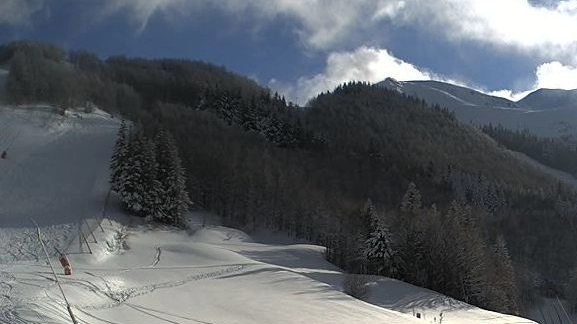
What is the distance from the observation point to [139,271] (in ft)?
97.1

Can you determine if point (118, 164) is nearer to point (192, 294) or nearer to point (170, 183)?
point (170, 183)

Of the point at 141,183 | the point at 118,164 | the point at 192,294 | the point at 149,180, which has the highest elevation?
the point at 118,164

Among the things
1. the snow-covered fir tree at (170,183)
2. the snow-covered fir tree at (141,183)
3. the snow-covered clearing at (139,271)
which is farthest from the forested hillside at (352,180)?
the snow-covered fir tree at (141,183)

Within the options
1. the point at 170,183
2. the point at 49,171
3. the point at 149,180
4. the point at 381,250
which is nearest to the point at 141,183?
the point at 149,180

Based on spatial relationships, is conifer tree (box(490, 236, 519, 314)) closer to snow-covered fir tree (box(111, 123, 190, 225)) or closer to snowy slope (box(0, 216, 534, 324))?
snowy slope (box(0, 216, 534, 324))

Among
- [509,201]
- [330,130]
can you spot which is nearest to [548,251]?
[509,201]

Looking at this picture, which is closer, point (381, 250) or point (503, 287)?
point (503, 287)

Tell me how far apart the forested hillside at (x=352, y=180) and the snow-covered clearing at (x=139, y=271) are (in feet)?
20.1

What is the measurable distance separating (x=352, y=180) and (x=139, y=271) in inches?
3131

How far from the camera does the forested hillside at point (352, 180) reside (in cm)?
4959

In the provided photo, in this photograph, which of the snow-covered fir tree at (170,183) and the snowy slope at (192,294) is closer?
the snowy slope at (192,294)

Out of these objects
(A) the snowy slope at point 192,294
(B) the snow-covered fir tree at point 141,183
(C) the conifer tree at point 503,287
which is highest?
(B) the snow-covered fir tree at point 141,183

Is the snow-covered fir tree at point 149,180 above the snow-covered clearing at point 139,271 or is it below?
above

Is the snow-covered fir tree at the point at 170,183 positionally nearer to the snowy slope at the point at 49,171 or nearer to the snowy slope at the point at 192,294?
the snowy slope at the point at 49,171
